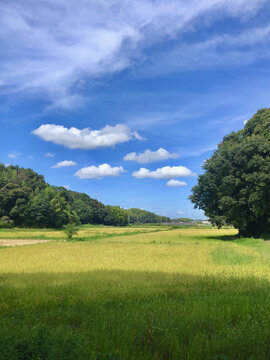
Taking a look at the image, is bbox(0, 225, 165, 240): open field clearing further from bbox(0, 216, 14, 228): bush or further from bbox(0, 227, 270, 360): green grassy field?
bbox(0, 227, 270, 360): green grassy field

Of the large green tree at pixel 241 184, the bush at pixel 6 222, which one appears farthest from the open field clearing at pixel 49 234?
the large green tree at pixel 241 184

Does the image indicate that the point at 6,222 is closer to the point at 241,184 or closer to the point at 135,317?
the point at 241,184

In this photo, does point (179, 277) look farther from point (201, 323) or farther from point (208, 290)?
point (201, 323)

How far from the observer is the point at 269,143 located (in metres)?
30.2

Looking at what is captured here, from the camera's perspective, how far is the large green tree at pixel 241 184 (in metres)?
29.1

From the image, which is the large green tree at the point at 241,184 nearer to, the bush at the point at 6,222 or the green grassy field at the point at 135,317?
the green grassy field at the point at 135,317

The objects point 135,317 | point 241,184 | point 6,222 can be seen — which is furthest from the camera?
point 6,222

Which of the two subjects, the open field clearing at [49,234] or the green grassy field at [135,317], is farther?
the open field clearing at [49,234]

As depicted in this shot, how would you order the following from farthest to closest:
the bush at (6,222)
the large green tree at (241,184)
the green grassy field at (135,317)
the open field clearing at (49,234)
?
the bush at (6,222), the open field clearing at (49,234), the large green tree at (241,184), the green grassy field at (135,317)

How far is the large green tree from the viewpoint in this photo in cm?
2906

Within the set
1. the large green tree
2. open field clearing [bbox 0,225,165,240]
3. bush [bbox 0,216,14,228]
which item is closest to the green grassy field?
the large green tree

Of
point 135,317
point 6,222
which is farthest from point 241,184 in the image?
point 6,222

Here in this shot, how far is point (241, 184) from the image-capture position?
30562 mm

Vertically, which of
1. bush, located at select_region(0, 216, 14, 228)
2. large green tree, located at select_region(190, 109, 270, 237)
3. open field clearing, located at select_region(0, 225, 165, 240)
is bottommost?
open field clearing, located at select_region(0, 225, 165, 240)
